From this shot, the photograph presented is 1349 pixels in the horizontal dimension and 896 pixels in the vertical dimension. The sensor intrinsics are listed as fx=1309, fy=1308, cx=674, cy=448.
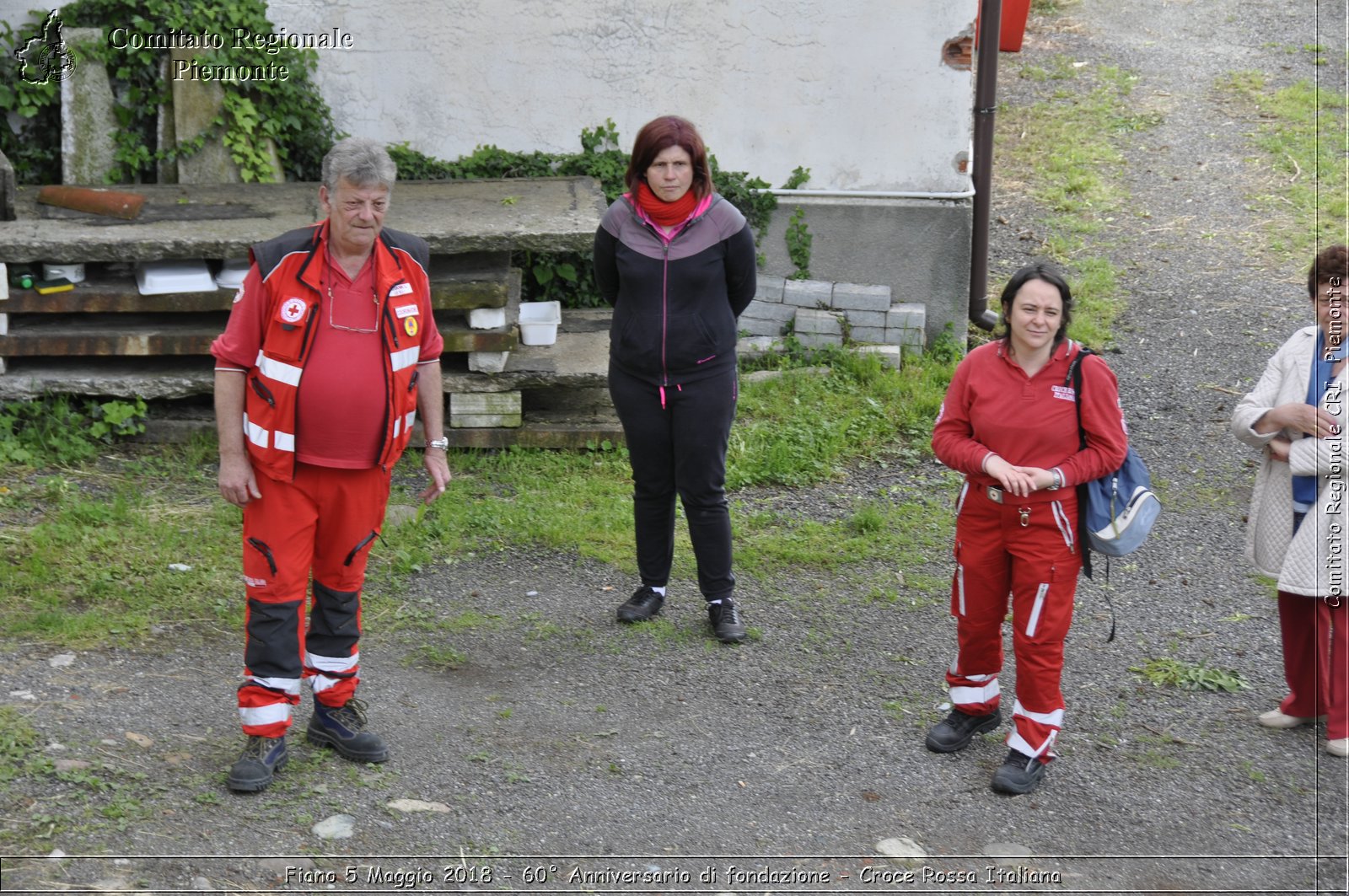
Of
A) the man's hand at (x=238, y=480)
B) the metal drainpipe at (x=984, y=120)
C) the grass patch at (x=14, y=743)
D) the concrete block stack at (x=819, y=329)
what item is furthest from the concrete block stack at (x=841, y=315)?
the grass patch at (x=14, y=743)

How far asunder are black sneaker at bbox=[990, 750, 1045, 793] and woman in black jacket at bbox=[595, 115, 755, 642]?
1.52 metres

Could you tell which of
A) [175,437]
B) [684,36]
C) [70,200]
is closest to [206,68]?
[70,200]

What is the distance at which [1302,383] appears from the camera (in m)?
4.54

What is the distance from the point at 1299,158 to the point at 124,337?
9638 mm

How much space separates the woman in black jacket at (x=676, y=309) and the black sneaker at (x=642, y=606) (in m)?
0.43

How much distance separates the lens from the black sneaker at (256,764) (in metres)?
4.12

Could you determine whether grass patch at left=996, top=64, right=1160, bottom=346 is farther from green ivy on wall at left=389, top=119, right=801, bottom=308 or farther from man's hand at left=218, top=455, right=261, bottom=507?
man's hand at left=218, top=455, right=261, bottom=507

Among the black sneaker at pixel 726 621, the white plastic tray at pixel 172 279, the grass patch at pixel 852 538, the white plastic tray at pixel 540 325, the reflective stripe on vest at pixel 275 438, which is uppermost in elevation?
the white plastic tray at pixel 172 279

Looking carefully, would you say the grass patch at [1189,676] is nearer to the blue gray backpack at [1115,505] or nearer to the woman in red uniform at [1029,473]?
the woman in red uniform at [1029,473]

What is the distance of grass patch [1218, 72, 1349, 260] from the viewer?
10219 mm

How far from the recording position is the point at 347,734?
440 cm

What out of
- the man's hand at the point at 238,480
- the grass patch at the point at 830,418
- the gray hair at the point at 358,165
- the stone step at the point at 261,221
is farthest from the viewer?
the grass patch at the point at 830,418

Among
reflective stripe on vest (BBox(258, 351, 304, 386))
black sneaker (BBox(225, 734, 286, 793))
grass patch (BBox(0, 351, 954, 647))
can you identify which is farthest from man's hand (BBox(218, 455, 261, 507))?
grass patch (BBox(0, 351, 954, 647))

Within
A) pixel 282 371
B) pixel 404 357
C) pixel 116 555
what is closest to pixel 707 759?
pixel 404 357
